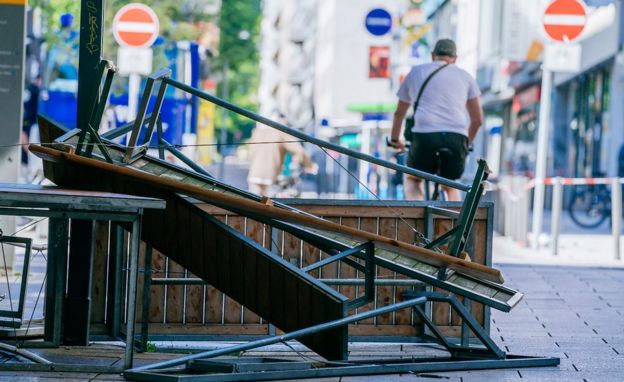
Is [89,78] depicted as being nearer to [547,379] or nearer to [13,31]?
[547,379]

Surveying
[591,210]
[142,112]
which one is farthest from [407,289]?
[591,210]

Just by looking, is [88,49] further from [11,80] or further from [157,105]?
[11,80]

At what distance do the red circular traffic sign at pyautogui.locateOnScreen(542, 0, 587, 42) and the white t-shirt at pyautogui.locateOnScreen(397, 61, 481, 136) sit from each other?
6.37 meters

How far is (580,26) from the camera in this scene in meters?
16.3

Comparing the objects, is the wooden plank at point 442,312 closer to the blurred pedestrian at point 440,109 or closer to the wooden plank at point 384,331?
the wooden plank at point 384,331

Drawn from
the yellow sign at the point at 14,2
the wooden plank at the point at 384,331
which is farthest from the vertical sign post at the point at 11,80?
the wooden plank at the point at 384,331

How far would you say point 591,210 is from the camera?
2373 cm

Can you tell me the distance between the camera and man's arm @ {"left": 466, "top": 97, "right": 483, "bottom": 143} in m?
10.2

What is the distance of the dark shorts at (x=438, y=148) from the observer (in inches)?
398

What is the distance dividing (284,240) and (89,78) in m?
1.33

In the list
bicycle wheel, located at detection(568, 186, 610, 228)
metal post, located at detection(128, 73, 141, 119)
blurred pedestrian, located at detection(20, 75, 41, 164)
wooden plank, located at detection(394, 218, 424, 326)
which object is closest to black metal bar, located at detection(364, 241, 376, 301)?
wooden plank, located at detection(394, 218, 424, 326)

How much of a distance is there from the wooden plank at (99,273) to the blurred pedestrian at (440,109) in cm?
375

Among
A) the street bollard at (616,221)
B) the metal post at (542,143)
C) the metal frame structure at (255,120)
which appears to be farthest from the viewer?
the metal post at (542,143)

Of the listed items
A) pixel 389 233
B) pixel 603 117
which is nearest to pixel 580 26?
pixel 389 233
